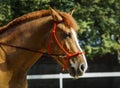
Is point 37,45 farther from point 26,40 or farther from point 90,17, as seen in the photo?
point 90,17

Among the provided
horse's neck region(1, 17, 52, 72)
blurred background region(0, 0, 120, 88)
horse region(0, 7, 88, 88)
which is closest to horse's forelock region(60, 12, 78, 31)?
horse region(0, 7, 88, 88)

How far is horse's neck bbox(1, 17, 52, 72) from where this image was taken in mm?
3941

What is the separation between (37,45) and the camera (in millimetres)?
3982

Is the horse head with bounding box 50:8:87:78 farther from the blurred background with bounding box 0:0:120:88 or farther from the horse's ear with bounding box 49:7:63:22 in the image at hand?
the blurred background with bounding box 0:0:120:88

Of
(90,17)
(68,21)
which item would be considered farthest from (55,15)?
(90,17)

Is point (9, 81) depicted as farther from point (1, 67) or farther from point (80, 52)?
point (80, 52)

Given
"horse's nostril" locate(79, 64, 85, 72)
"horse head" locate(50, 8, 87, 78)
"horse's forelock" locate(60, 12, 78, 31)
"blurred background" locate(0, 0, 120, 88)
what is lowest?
"horse's nostril" locate(79, 64, 85, 72)

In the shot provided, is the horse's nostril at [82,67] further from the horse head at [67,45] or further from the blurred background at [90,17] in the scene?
the blurred background at [90,17]

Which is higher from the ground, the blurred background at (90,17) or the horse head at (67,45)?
the blurred background at (90,17)

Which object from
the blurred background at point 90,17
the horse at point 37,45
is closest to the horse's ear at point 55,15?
the horse at point 37,45

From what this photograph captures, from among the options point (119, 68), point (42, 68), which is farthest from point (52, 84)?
point (119, 68)

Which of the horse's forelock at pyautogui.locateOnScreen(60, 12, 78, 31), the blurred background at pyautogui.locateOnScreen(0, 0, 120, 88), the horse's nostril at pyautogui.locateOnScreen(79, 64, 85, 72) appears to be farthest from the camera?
the blurred background at pyautogui.locateOnScreen(0, 0, 120, 88)

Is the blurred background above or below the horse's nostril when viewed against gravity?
above

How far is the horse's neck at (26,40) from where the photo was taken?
3.94m
